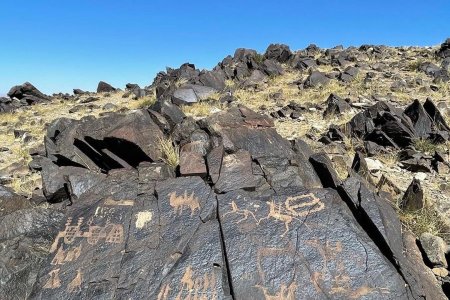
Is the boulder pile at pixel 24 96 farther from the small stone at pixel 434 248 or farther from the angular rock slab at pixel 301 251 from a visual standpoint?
the small stone at pixel 434 248

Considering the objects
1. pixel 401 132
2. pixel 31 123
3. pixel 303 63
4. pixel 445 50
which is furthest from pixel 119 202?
pixel 445 50

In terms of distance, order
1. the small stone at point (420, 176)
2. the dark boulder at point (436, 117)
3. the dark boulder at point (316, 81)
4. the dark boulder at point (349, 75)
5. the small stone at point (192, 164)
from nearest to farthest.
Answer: the small stone at point (192, 164) < the small stone at point (420, 176) < the dark boulder at point (436, 117) < the dark boulder at point (316, 81) < the dark boulder at point (349, 75)

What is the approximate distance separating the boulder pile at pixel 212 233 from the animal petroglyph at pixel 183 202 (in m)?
0.01

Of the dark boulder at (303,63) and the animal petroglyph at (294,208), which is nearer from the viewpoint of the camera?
the animal petroglyph at (294,208)

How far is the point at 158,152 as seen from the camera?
6.37 meters

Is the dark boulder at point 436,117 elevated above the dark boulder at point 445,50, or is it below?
below

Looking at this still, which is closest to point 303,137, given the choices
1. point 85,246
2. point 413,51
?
point 85,246

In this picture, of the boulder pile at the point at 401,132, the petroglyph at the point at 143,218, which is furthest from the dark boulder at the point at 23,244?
the boulder pile at the point at 401,132

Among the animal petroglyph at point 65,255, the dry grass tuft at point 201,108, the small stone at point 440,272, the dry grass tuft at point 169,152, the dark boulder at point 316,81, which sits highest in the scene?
the dark boulder at point 316,81

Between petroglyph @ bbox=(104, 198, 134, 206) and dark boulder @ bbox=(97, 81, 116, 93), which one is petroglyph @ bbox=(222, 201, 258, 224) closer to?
petroglyph @ bbox=(104, 198, 134, 206)

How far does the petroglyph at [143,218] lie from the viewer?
15.4 ft

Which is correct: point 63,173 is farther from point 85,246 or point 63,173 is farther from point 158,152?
point 85,246

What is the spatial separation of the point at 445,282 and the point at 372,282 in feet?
3.87

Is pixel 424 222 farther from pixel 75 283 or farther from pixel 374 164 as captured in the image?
pixel 75 283
